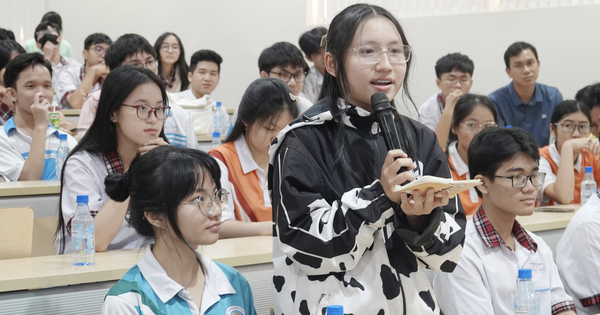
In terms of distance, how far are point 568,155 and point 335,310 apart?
3064mm

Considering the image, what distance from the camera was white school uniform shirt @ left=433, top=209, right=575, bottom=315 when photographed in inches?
77.3

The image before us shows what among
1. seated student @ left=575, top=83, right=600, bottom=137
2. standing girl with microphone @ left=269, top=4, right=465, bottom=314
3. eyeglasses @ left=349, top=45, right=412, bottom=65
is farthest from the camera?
seated student @ left=575, top=83, right=600, bottom=137

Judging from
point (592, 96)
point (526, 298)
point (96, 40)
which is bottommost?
point (526, 298)

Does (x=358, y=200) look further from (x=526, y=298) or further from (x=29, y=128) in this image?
(x=29, y=128)

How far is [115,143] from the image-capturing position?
7.89ft

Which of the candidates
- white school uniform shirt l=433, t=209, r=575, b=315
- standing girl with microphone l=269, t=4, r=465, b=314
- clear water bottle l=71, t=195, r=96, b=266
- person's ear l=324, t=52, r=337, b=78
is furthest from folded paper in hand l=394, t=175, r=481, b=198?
clear water bottle l=71, t=195, r=96, b=266

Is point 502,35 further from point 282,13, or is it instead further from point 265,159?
point 265,159

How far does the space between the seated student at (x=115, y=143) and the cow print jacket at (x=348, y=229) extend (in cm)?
117

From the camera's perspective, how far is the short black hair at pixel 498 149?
220cm

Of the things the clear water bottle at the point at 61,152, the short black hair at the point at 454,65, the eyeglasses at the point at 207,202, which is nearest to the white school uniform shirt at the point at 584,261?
the eyeglasses at the point at 207,202

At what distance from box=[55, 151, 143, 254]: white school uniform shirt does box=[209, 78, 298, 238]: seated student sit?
43 cm

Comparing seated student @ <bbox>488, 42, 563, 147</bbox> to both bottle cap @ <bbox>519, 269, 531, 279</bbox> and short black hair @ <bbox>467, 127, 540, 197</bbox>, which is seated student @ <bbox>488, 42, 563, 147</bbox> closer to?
short black hair @ <bbox>467, 127, 540, 197</bbox>

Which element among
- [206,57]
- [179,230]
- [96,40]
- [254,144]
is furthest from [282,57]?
[96,40]

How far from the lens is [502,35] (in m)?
6.05
